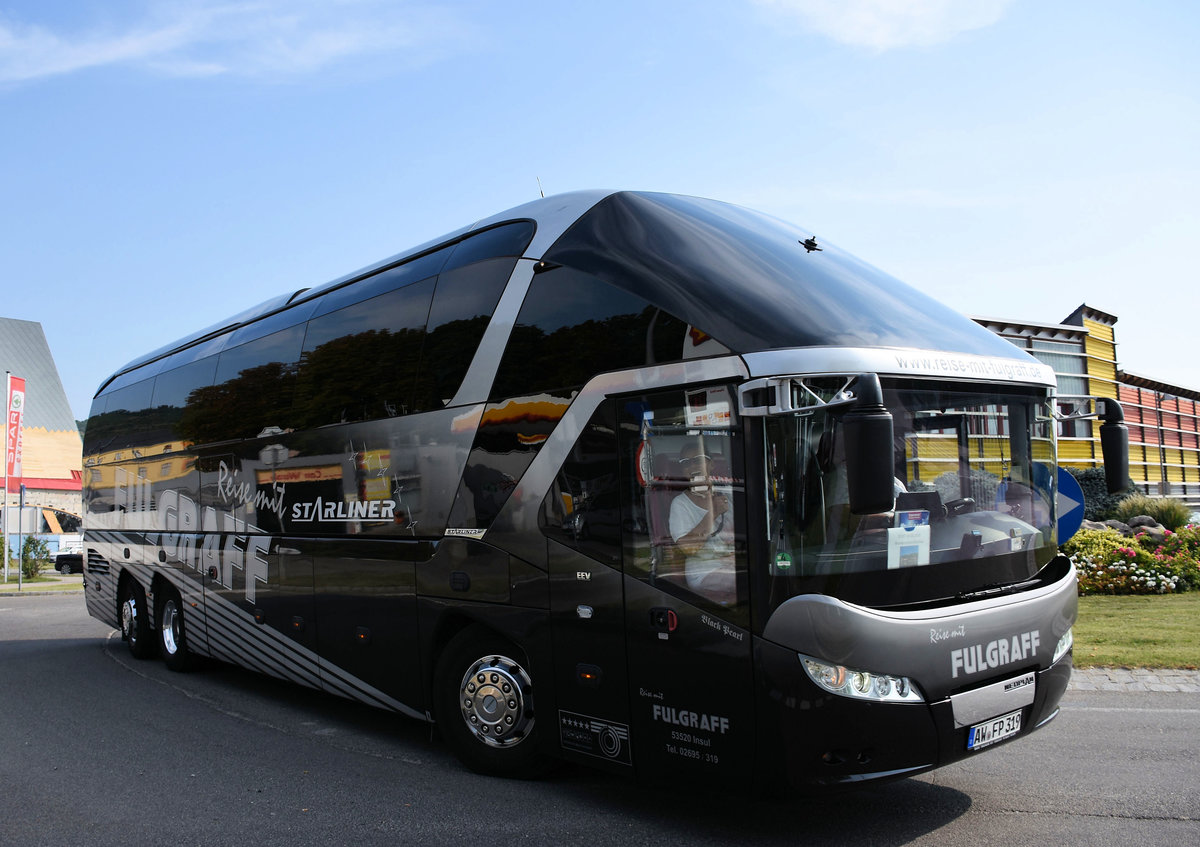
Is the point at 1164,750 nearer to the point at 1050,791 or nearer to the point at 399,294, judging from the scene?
the point at 1050,791

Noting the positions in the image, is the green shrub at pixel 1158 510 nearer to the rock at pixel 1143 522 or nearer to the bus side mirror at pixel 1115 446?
the rock at pixel 1143 522

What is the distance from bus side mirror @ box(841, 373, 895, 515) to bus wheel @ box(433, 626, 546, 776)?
2.74m

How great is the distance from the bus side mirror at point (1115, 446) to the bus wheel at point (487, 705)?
3.91 metres

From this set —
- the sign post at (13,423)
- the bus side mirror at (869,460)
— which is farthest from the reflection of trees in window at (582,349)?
the sign post at (13,423)

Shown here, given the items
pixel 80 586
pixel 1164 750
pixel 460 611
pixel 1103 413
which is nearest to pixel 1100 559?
pixel 1164 750

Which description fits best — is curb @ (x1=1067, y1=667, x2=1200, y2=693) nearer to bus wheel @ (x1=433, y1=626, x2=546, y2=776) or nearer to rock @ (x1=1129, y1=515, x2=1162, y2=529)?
bus wheel @ (x1=433, y1=626, x2=546, y2=776)

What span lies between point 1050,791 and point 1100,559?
11130mm

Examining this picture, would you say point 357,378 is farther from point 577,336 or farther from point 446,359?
point 577,336

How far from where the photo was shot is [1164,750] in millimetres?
6570

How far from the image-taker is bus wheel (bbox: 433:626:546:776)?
240 inches

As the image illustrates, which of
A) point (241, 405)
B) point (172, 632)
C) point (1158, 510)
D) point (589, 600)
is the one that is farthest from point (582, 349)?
point (1158, 510)

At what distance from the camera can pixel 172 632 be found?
11781 mm

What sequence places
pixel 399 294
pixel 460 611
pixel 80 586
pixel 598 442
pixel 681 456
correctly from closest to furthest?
1. pixel 681 456
2. pixel 598 442
3. pixel 460 611
4. pixel 399 294
5. pixel 80 586

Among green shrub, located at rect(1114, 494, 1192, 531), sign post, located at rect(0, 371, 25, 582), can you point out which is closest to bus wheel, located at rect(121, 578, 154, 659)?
sign post, located at rect(0, 371, 25, 582)
